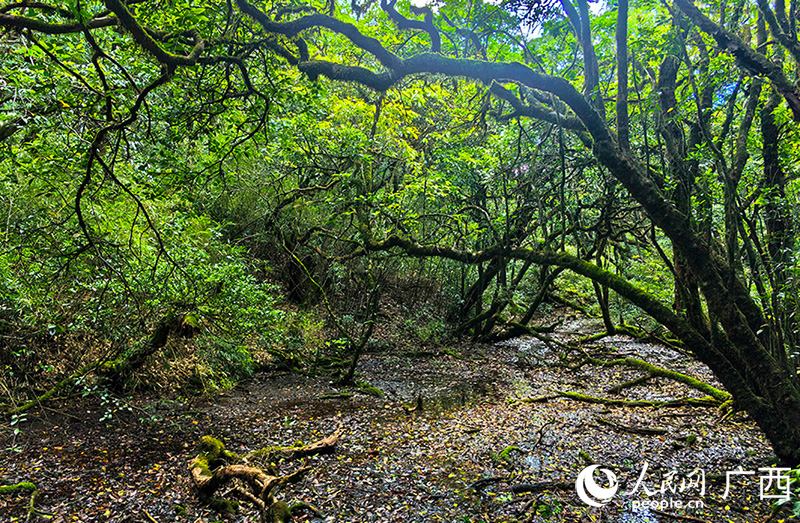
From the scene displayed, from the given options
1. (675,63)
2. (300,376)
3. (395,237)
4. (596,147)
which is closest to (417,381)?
(300,376)

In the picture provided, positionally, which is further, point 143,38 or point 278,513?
point 278,513

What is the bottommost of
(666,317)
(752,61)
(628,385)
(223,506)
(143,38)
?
(223,506)

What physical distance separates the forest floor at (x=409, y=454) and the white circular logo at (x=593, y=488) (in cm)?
8

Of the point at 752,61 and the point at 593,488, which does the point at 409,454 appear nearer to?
the point at 593,488

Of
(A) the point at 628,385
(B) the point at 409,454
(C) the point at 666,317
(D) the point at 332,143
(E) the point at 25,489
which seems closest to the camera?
(E) the point at 25,489

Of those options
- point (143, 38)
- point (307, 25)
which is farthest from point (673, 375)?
point (143, 38)

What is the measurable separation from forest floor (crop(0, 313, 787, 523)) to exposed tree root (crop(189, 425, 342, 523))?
151 millimetres

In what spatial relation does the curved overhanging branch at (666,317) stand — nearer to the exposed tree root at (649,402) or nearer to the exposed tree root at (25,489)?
the exposed tree root at (649,402)

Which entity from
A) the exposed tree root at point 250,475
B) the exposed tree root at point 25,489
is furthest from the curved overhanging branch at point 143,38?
the exposed tree root at point 25,489

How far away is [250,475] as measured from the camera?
4.89 m

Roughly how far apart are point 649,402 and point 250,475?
7382mm

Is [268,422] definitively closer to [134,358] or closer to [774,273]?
[134,358]

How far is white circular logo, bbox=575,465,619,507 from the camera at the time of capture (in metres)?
4.69

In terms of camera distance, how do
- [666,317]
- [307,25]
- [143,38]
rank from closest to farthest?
[143,38] < [307,25] < [666,317]
